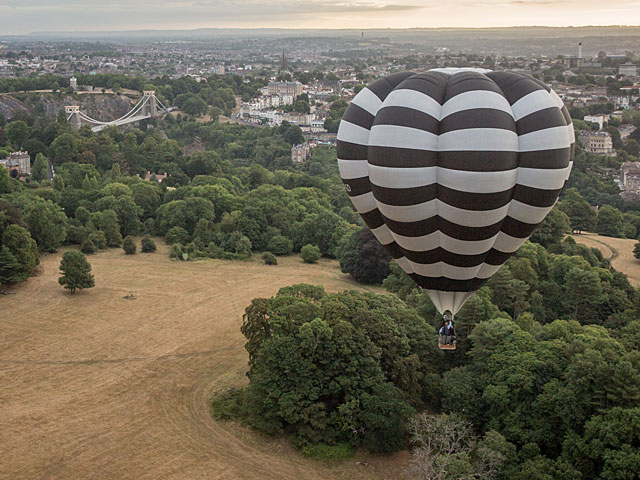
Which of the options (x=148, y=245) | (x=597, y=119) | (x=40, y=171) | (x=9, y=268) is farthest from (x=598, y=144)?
(x=9, y=268)

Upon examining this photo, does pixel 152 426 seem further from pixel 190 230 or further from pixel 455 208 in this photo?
pixel 190 230

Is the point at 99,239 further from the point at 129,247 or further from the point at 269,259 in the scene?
the point at 269,259

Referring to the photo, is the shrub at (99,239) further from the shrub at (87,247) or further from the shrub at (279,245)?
the shrub at (279,245)

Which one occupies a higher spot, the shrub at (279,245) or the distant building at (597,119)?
the distant building at (597,119)

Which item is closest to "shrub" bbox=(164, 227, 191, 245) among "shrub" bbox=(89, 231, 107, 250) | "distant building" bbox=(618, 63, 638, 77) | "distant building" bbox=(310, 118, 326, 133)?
"shrub" bbox=(89, 231, 107, 250)

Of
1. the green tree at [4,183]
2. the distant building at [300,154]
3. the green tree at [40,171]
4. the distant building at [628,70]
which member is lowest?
the distant building at [300,154]

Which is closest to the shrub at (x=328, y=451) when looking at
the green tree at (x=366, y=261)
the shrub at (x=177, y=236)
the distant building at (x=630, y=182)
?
the green tree at (x=366, y=261)

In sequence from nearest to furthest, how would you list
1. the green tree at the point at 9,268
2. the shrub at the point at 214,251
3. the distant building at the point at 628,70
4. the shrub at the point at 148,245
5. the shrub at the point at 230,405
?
the shrub at the point at 230,405 → the green tree at the point at 9,268 → the shrub at the point at 214,251 → the shrub at the point at 148,245 → the distant building at the point at 628,70
